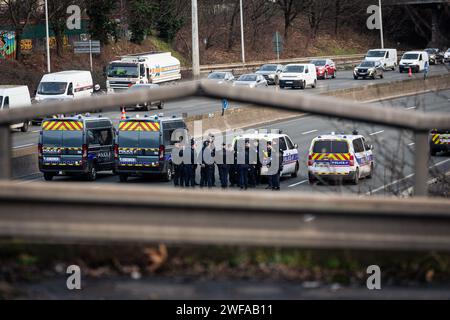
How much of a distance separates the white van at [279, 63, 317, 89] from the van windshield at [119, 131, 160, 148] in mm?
32014

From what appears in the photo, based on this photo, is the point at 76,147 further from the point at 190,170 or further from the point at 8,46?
the point at 8,46

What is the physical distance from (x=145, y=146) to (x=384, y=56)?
51.3m

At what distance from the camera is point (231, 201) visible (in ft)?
12.9

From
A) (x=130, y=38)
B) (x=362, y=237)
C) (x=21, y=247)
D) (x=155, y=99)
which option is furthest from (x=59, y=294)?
(x=130, y=38)

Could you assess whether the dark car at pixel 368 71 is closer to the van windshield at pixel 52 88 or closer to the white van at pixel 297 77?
the white van at pixel 297 77

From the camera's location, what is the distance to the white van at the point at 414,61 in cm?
7794

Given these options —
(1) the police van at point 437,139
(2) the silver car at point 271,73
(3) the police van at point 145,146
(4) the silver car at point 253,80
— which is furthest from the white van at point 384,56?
(1) the police van at point 437,139

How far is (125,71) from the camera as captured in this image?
56.8 meters

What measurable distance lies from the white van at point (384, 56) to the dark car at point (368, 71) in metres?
3.99

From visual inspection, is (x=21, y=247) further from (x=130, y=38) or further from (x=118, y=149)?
(x=130, y=38)

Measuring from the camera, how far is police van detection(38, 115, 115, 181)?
1246 inches

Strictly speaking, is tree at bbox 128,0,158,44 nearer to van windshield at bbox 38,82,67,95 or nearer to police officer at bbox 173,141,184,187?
van windshield at bbox 38,82,67,95

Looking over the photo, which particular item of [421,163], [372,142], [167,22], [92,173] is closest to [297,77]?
[167,22]
